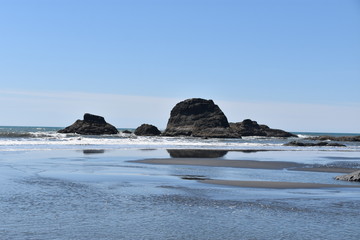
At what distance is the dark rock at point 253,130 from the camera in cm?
14000

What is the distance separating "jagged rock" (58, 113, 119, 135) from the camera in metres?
120

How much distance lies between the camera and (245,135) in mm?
138750

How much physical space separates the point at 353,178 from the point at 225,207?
11107 mm

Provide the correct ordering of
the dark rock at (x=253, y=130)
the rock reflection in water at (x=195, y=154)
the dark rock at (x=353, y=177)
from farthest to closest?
the dark rock at (x=253, y=130)
the rock reflection in water at (x=195, y=154)
the dark rock at (x=353, y=177)

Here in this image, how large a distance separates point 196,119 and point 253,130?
2122cm

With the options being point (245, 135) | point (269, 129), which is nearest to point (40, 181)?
point (245, 135)


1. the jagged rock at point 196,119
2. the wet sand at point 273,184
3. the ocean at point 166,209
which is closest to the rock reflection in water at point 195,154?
the ocean at point 166,209

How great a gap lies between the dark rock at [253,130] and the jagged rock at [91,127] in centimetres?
4251

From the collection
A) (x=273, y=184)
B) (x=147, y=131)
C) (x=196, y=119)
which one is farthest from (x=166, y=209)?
(x=196, y=119)

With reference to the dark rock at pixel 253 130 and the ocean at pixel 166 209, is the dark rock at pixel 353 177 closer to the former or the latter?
the ocean at pixel 166 209

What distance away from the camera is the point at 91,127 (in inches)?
4803

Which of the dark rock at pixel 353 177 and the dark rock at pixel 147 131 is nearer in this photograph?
the dark rock at pixel 353 177

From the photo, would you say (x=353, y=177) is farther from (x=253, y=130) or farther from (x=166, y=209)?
(x=253, y=130)

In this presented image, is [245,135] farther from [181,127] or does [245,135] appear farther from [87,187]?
[87,187]
